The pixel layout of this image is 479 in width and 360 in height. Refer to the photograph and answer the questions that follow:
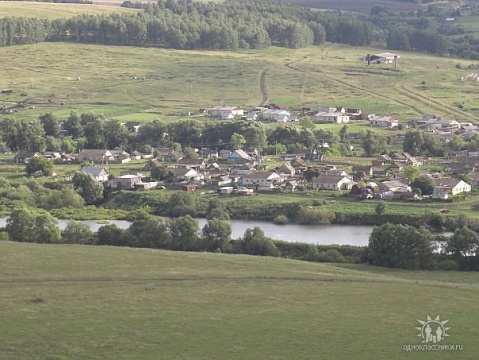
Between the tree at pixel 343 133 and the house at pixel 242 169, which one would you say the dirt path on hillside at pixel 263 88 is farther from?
A: the house at pixel 242 169

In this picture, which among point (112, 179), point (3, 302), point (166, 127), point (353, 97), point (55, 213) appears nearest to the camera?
point (3, 302)

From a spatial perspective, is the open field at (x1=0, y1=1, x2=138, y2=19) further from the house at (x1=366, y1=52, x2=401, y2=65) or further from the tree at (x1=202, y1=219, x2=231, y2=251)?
the tree at (x1=202, y1=219, x2=231, y2=251)

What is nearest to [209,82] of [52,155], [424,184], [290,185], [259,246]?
[52,155]

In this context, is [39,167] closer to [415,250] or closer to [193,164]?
[193,164]

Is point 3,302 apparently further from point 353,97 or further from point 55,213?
point 353,97

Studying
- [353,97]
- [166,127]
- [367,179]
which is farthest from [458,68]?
[367,179]

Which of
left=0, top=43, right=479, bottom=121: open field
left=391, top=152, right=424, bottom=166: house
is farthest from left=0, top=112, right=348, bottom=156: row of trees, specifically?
left=0, top=43, right=479, bottom=121: open field
